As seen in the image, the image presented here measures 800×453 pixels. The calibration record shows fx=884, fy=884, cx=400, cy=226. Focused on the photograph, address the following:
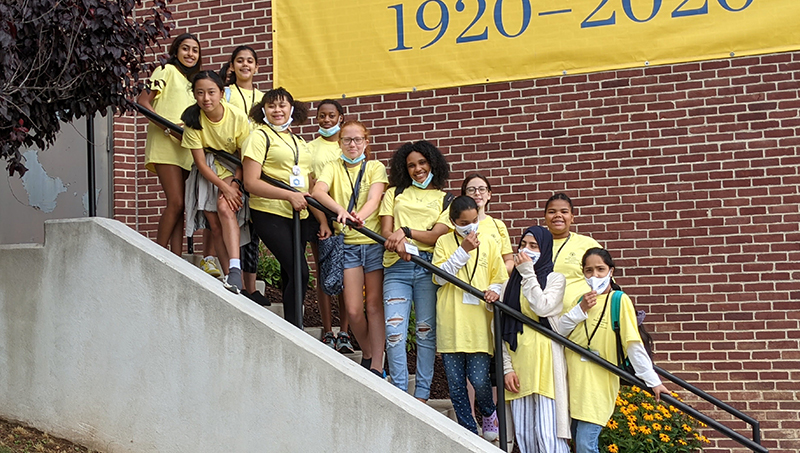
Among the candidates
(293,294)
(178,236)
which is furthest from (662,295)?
(178,236)

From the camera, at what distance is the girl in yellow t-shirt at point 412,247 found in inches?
201

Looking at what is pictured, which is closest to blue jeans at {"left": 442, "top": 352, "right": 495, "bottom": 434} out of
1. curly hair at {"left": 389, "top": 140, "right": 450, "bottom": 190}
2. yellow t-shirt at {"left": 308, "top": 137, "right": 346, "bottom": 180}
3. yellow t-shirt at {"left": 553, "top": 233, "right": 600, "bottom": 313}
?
yellow t-shirt at {"left": 553, "top": 233, "right": 600, "bottom": 313}

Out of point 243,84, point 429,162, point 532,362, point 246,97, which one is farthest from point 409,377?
point 243,84

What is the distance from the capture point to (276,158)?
17.6 feet

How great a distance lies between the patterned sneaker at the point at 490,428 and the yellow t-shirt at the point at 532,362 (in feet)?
1.06

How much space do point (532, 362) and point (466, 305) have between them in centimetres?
49

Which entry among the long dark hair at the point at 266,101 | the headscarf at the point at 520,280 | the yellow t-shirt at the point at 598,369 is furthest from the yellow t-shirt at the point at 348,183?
the yellow t-shirt at the point at 598,369

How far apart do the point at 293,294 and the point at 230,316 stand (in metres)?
0.67

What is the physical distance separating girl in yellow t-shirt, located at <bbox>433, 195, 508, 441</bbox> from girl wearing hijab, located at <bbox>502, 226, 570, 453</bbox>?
15cm

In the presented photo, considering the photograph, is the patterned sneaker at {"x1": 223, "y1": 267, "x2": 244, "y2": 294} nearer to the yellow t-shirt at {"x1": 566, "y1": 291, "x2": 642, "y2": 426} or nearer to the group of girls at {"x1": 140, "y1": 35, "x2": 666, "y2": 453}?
the group of girls at {"x1": 140, "y1": 35, "x2": 666, "y2": 453}

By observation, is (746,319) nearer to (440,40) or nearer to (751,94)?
(751,94)

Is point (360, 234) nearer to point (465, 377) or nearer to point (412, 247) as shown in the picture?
point (412, 247)

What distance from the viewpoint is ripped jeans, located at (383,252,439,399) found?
5.12 metres

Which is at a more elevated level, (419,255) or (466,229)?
(466,229)
